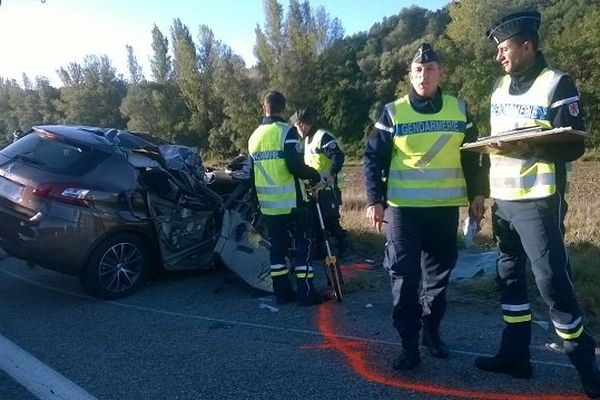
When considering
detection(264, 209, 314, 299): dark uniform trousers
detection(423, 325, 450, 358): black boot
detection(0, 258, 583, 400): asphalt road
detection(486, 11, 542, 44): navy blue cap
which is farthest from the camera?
detection(264, 209, 314, 299): dark uniform trousers

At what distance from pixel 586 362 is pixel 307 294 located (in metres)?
2.71

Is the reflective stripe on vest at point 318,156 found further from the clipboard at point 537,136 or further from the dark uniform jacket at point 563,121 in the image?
the dark uniform jacket at point 563,121

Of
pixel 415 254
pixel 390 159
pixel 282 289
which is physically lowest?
pixel 282 289

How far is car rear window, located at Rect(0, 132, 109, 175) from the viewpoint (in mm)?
5801

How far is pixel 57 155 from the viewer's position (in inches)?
233

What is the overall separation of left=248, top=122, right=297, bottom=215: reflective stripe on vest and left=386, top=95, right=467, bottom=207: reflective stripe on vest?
188 centimetres

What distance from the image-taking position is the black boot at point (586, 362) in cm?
338

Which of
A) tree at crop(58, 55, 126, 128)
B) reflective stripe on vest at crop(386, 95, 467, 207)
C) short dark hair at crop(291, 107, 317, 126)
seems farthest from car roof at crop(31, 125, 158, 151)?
tree at crop(58, 55, 126, 128)

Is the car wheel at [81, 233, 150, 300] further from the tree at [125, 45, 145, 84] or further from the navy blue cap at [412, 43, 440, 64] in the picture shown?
the tree at [125, 45, 145, 84]

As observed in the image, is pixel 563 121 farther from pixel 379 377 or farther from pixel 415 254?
pixel 379 377

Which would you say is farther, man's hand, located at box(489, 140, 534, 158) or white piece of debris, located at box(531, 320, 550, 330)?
white piece of debris, located at box(531, 320, 550, 330)

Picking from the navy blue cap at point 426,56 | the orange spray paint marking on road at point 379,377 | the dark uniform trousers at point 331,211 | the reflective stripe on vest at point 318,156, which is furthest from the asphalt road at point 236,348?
the navy blue cap at point 426,56

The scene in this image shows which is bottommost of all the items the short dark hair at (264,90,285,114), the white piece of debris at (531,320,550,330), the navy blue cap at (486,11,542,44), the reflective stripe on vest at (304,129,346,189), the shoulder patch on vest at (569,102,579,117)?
the white piece of debris at (531,320,550,330)

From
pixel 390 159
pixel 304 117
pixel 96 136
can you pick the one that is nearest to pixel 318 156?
pixel 304 117
